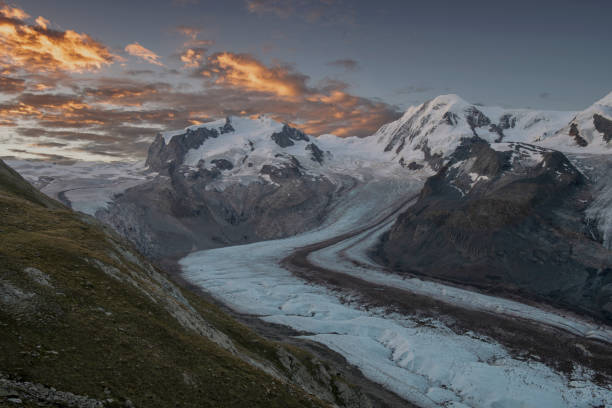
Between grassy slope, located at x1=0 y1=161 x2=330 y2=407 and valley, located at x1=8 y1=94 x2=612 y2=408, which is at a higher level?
grassy slope, located at x1=0 y1=161 x2=330 y2=407

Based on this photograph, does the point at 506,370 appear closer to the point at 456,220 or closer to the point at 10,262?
the point at 10,262

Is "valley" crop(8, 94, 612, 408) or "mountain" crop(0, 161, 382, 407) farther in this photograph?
"valley" crop(8, 94, 612, 408)

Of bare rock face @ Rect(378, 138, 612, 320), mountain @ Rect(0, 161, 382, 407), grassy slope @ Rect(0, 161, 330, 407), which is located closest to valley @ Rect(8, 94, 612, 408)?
bare rock face @ Rect(378, 138, 612, 320)

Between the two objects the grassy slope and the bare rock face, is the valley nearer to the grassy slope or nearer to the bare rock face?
the bare rock face

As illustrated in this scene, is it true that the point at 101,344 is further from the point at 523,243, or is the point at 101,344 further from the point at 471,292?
the point at 523,243

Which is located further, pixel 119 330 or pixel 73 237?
pixel 73 237

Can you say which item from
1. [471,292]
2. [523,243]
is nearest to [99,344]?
[471,292]

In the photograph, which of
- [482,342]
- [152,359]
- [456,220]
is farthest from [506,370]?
[456,220]

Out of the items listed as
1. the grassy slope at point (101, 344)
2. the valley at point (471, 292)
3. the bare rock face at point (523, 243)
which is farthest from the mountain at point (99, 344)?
the bare rock face at point (523, 243)
